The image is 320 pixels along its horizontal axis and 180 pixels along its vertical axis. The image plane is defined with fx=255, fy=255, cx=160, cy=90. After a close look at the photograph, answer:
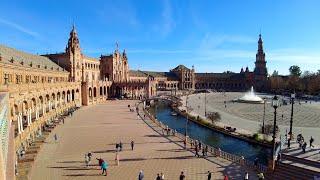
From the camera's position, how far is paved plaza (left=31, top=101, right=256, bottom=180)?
2175 cm

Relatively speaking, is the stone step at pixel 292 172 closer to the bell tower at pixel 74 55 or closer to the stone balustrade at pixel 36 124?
the stone balustrade at pixel 36 124

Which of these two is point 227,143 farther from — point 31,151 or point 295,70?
point 295,70

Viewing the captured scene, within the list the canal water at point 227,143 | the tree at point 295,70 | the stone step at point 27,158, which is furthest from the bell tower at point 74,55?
the tree at point 295,70

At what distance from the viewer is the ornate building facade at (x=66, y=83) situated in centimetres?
2695

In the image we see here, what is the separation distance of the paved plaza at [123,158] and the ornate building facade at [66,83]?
A: 11.5ft

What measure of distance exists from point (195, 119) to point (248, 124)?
1087cm

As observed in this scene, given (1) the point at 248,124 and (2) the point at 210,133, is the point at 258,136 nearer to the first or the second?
(2) the point at 210,133

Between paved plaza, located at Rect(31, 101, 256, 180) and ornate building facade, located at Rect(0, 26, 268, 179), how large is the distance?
3.49 m

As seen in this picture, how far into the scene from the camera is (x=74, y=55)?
246 feet

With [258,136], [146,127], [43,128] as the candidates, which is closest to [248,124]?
[258,136]

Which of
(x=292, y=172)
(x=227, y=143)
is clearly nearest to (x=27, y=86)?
(x=227, y=143)

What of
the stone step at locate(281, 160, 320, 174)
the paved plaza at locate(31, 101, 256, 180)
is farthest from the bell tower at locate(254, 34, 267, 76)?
the stone step at locate(281, 160, 320, 174)

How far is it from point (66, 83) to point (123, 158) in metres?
37.5

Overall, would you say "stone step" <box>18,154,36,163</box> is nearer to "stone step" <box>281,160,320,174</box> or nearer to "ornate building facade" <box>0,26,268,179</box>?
"ornate building facade" <box>0,26,268,179</box>
